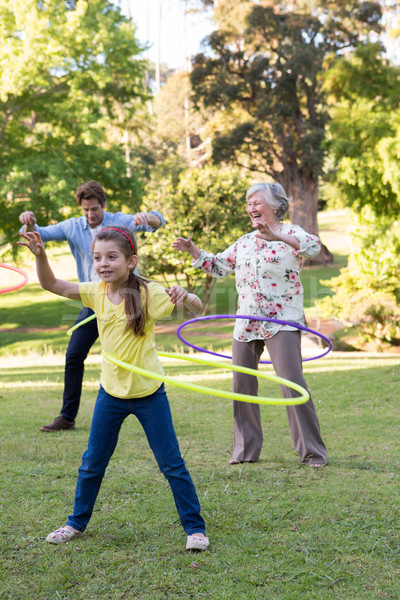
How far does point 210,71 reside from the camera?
27578 millimetres

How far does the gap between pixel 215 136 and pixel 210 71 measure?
2918 mm

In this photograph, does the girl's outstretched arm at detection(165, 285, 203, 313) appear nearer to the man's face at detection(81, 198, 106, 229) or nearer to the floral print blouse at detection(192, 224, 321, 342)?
the floral print blouse at detection(192, 224, 321, 342)

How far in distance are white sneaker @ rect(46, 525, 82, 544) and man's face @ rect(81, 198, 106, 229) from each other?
2.75m

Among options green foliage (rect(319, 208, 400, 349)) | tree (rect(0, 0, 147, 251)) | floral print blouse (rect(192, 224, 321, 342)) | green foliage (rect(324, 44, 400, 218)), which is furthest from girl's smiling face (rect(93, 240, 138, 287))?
tree (rect(0, 0, 147, 251))

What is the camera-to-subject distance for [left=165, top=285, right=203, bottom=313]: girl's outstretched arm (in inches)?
125

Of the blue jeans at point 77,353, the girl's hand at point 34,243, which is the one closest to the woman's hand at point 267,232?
the girl's hand at point 34,243

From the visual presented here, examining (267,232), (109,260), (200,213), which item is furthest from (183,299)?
(200,213)

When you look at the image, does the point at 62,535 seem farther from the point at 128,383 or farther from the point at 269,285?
the point at 269,285

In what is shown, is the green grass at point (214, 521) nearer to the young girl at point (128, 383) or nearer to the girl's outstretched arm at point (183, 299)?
the young girl at point (128, 383)

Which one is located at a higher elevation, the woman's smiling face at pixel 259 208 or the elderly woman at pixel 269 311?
the woman's smiling face at pixel 259 208

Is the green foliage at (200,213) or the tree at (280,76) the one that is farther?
the tree at (280,76)

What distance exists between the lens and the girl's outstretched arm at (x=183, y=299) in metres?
3.19

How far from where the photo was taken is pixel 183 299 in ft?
10.6

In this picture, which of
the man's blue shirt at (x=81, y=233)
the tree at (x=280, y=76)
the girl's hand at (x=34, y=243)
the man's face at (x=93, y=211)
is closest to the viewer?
the girl's hand at (x=34, y=243)
